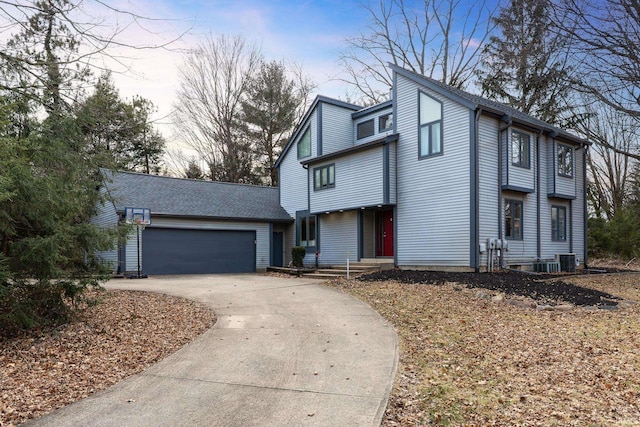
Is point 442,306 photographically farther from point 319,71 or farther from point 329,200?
point 319,71

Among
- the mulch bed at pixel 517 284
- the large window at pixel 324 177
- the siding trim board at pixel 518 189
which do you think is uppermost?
the large window at pixel 324 177

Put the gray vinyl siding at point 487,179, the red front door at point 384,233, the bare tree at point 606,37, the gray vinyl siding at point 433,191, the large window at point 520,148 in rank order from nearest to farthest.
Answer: the bare tree at point 606,37
the gray vinyl siding at point 487,179
the gray vinyl siding at point 433,191
the large window at point 520,148
the red front door at point 384,233

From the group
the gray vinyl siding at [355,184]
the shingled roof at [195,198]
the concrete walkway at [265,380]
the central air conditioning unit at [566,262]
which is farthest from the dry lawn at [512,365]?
the shingled roof at [195,198]

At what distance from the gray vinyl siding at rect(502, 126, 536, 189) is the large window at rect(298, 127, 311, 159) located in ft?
28.0

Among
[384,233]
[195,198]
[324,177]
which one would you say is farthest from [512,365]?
[195,198]

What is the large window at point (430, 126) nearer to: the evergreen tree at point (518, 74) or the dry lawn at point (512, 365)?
the evergreen tree at point (518, 74)

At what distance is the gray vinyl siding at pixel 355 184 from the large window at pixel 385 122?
2145mm

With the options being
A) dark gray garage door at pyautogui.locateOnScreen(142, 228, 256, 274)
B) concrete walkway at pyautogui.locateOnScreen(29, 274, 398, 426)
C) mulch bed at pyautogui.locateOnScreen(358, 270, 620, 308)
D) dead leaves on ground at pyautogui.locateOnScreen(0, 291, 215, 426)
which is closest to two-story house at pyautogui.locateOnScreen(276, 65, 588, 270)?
mulch bed at pyautogui.locateOnScreen(358, 270, 620, 308)

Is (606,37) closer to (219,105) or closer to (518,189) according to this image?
(518,189)

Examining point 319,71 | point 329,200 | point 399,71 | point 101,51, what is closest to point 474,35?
point 319,71

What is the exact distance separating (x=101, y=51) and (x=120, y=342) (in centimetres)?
395

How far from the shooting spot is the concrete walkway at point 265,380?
394 cm

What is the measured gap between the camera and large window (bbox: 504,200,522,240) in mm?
14922

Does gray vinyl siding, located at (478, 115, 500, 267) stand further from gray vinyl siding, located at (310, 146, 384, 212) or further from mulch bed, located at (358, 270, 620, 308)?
gray vinyl siding, located at (310, 146, 384, 212)
